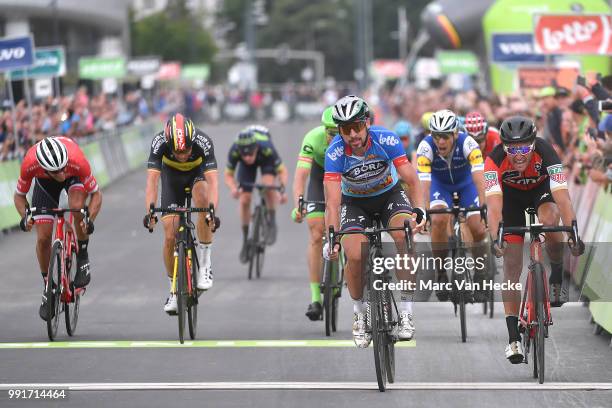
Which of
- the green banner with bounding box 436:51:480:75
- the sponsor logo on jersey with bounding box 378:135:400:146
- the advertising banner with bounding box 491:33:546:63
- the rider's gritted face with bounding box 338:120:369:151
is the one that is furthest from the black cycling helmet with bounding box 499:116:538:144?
the green banner with bounding box 436:51:480:75

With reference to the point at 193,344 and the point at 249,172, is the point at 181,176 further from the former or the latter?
the point at 249,172

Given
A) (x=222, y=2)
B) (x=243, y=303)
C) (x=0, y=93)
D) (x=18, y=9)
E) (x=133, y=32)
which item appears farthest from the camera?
(x=222, y=2)

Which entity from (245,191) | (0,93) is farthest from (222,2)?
(245,191)

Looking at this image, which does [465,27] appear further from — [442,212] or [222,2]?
[222,2]

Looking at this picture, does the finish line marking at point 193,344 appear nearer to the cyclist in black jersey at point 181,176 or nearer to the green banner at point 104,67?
the cyclist in black jersey at point 181,176

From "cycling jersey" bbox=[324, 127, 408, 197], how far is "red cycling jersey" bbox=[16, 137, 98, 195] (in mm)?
2883

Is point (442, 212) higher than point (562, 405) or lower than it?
higher

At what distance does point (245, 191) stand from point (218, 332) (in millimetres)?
5277

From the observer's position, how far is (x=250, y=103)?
7225 cm

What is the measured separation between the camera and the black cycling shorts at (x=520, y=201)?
10.5 meters

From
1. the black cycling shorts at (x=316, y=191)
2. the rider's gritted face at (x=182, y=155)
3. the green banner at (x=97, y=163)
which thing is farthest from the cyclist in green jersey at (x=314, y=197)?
the green banner at (x=97, y=163)

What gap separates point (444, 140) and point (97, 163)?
19389 millimetres

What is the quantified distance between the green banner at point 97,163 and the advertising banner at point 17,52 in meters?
6.24

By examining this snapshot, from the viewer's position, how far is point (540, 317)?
9.65 m
